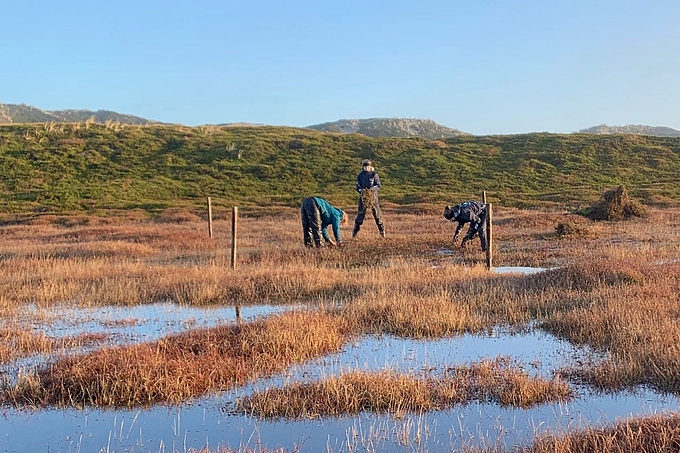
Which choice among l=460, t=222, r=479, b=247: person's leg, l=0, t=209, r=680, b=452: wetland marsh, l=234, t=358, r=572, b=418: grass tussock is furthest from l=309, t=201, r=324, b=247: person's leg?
l=234, t=358, r=572, b=418: grass tussock

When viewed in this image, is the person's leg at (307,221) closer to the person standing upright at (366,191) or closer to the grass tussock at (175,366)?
the person standing upright at (366,191)

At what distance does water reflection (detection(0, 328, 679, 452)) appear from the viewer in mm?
5156

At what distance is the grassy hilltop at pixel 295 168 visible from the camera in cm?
3891

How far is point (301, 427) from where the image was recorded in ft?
18.1

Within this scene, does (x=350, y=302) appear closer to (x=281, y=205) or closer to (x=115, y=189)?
(x=281, y=205)

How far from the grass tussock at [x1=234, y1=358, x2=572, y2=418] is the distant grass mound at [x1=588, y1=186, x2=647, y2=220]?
64.6 ft

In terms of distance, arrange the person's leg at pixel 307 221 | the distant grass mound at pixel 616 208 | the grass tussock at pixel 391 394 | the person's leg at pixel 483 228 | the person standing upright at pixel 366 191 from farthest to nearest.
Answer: the distant grass mound at pixel 616 208 < the person standing upright at pixel 366 191 < the person's leg at pixel 307 221 < the person's leg at pixel 483 228 < the grass tussock at pixel 391 394

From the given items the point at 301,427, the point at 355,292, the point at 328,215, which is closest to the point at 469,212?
the point at 328,215

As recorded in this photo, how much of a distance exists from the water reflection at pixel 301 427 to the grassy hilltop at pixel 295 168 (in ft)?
95.3

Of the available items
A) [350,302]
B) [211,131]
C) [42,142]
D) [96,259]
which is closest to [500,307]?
[350,302]

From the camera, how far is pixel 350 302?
1005cm

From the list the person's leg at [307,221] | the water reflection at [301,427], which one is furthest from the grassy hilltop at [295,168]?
the water reflection at [301,427]

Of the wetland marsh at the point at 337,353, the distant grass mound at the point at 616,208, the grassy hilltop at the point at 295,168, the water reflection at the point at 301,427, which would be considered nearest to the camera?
the water reflection at the point at 301,427

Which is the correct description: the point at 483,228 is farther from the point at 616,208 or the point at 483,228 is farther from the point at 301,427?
the point at 616,208
